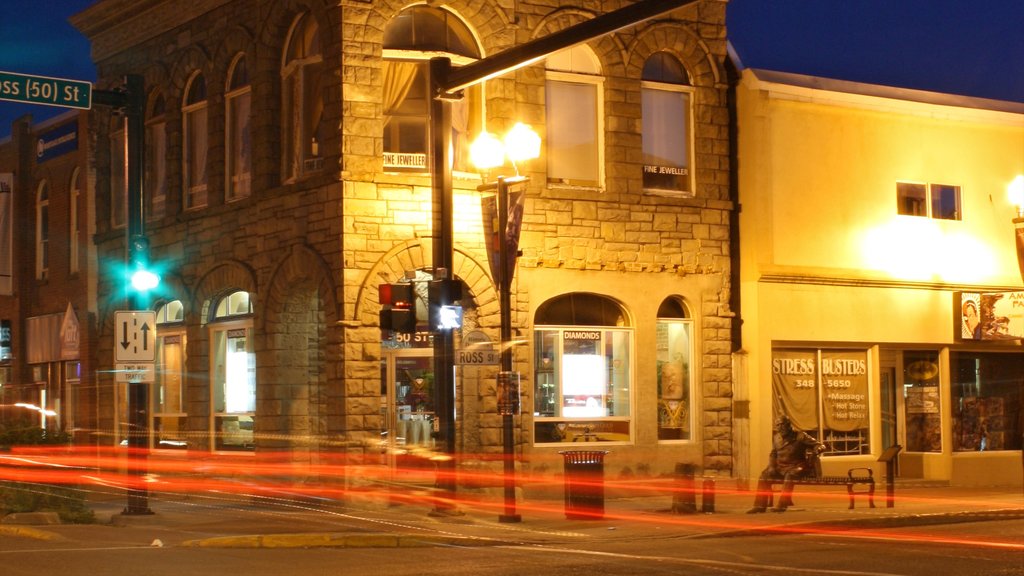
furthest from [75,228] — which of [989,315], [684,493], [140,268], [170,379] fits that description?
[989,315]

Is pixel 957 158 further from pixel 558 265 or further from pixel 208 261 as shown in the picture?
pixel 208 261

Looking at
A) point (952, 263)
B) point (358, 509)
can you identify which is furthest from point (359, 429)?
point (952, 263)

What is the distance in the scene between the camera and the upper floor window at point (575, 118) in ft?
79.4

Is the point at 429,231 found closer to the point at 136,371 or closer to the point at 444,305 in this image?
the point at 444,305

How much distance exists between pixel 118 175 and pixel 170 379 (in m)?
4.66

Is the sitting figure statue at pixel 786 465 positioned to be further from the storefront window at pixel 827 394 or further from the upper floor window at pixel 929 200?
the upper floor window at pixel 929 200

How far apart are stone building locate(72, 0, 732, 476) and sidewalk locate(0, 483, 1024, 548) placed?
4.19 ft

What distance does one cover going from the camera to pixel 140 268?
67.4 ft

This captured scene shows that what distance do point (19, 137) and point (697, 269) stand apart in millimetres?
17995

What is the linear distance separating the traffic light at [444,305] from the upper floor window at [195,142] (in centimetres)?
893

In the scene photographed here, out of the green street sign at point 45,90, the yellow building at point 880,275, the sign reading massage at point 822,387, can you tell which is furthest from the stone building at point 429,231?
the green street sign at point 45,90

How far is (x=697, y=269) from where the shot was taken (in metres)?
25.1

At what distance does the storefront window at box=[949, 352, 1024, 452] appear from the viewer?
27.2 m

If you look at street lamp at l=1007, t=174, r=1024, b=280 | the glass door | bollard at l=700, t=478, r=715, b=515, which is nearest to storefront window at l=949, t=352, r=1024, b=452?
street lamp at l=1007, t=174, r=1024, b=280
